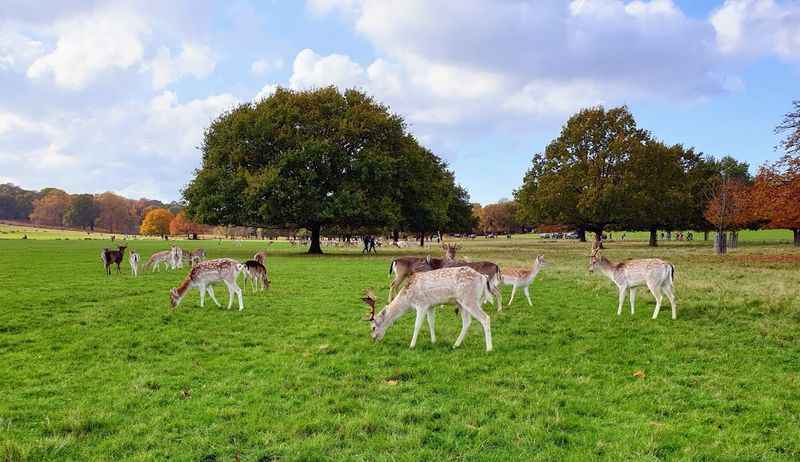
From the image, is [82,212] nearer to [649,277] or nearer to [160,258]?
[160,258]

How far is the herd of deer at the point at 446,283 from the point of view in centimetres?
971

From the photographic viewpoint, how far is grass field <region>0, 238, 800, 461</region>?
18.0 ft

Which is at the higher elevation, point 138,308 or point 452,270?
point 452,270

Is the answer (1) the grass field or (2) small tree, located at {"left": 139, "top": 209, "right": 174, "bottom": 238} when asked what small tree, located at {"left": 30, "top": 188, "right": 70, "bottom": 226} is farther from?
(1) the grass field

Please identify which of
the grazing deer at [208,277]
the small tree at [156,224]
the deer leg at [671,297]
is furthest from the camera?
the small tree at [156,224]

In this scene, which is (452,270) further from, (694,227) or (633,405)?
(694,227)

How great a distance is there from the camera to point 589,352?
9492 millimetres

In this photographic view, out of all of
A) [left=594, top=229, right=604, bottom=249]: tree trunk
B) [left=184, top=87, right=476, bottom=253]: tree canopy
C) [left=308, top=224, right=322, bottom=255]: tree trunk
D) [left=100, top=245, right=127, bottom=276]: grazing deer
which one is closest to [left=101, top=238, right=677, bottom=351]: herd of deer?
[left=100, top=245, right=127, bottom=276]: grazing deer

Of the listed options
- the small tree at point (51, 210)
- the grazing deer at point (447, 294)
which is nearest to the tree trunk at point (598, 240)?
the grazing deer at point (447, 294)

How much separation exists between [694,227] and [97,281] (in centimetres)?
6677

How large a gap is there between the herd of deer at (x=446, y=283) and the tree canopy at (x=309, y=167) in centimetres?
1995

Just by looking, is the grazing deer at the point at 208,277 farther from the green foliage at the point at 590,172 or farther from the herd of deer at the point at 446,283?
the green foliage at the point at 590,172

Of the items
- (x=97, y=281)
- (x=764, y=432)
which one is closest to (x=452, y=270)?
(x=764, y=432)

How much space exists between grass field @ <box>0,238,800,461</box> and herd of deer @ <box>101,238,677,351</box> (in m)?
0.53
